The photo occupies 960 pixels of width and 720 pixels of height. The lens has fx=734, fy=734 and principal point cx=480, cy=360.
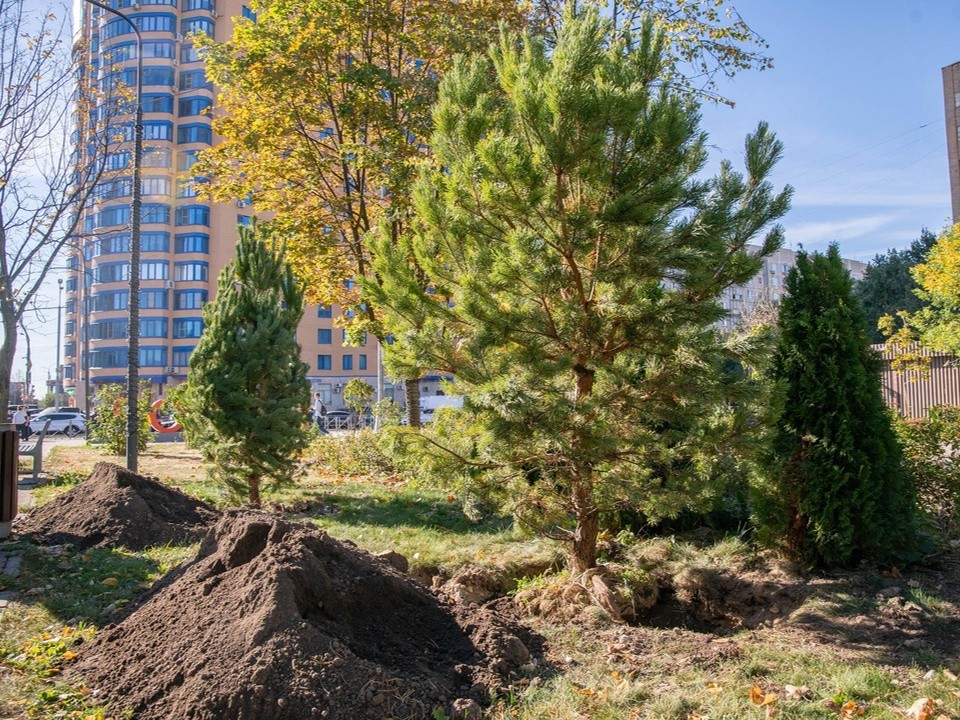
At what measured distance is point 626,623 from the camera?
4.95 metres

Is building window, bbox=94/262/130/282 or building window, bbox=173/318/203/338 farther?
building window, bbox=173/318/203/338

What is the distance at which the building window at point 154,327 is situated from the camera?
5119 centimetres

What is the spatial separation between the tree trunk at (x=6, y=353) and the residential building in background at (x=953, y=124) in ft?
141

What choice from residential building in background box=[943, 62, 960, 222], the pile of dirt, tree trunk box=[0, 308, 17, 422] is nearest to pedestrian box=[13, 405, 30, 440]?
tree trunk box=[0, 308, 17, 422]

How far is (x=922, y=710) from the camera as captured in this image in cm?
313

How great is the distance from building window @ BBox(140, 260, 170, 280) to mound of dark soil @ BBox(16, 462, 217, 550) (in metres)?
46.8

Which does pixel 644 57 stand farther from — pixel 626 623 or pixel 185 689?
pixel 185 689

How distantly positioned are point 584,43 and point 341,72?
29.0 feet

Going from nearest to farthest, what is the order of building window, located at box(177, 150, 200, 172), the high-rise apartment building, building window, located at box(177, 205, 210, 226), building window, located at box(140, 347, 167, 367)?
building window, located at box(177, 150, 200, 172) < the high-rise apartment building < building window, located at box(177, 205, 210, 226) < building window, located at box(140, 347, 167, 367)

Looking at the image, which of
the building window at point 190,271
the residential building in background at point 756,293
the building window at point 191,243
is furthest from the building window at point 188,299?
the residential building in background at point 756,293

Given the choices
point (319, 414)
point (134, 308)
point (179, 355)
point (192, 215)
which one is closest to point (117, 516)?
point (134, 308)

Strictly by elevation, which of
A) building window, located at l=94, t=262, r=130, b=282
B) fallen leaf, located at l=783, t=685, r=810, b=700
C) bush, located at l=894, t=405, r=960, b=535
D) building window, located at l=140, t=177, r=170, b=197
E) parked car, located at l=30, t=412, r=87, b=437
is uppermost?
building window, located at l=140, t=177, r=170, b=197

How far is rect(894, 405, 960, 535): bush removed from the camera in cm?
606

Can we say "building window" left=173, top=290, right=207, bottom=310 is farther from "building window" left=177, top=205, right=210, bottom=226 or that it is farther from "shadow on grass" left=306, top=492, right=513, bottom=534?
"shadow on grass" left=306, top=492, right=513, bottom=534
